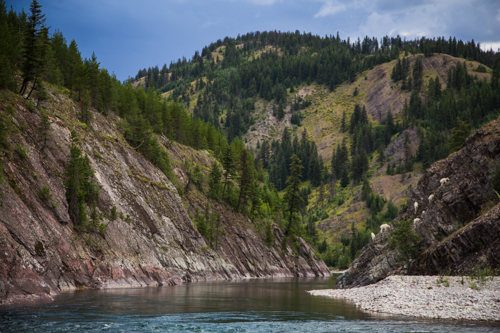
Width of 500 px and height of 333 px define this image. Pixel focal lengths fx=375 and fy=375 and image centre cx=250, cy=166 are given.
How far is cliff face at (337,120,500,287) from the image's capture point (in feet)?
113

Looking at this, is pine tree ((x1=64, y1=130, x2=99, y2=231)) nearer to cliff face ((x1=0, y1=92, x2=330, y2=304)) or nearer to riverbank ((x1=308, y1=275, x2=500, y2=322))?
cliff face ((x1=0, y1=92, x2=330, y2=304))

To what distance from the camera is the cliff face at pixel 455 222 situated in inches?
1359

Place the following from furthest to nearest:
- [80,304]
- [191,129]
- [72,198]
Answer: [191,129] < [72,198] < [80,304]

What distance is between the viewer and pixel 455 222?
4300cm

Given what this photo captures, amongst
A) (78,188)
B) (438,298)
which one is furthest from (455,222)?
(78,188)

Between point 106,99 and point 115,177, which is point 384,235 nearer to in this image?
point 115,177

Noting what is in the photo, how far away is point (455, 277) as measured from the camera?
109ft

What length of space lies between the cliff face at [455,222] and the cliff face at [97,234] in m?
28.8

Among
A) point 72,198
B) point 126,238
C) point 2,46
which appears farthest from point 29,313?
point 2,46

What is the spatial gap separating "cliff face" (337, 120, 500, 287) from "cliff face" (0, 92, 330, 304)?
94.5ft

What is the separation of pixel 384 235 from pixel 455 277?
23183 mm

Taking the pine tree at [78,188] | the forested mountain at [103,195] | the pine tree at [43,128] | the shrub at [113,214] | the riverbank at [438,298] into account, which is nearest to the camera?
the riverbank at [438,298]

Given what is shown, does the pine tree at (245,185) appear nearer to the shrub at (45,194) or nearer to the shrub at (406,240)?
the shrub at (406,240)

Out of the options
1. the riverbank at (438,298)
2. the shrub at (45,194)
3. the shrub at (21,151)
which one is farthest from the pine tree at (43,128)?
the riverbank at (438,298)
